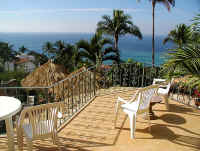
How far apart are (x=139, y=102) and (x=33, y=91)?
1168 centimetres

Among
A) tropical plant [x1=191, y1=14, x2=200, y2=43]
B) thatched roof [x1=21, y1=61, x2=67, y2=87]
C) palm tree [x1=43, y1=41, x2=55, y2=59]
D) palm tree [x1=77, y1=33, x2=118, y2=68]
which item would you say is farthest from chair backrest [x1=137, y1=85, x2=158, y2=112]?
palm tree [x1=43, y1=41, x2=55, y2=59]

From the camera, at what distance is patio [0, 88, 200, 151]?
10.5 ft

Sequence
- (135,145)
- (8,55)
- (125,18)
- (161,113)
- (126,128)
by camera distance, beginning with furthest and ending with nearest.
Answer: (8,55)
(125,18)
(161,113)
(126,128)
(135,145)

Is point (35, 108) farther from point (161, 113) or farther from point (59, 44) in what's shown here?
point (59, 44)

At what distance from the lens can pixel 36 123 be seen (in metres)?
2.66

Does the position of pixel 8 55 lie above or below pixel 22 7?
below

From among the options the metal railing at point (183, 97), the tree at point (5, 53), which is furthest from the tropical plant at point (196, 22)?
the tree at point (5, 53)

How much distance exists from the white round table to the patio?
21.5 inches

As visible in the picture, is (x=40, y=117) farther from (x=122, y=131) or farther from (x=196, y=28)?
(x=196, y=28)

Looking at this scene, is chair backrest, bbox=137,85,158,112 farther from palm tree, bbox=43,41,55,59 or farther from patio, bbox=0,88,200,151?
palm tree, bbox=43,41,55,59

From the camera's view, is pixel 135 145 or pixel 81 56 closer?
pixel 135 145

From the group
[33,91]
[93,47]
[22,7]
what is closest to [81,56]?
[93,47]

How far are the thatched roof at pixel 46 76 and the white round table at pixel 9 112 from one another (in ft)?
24.6

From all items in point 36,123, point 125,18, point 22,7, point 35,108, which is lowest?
point 36,123
